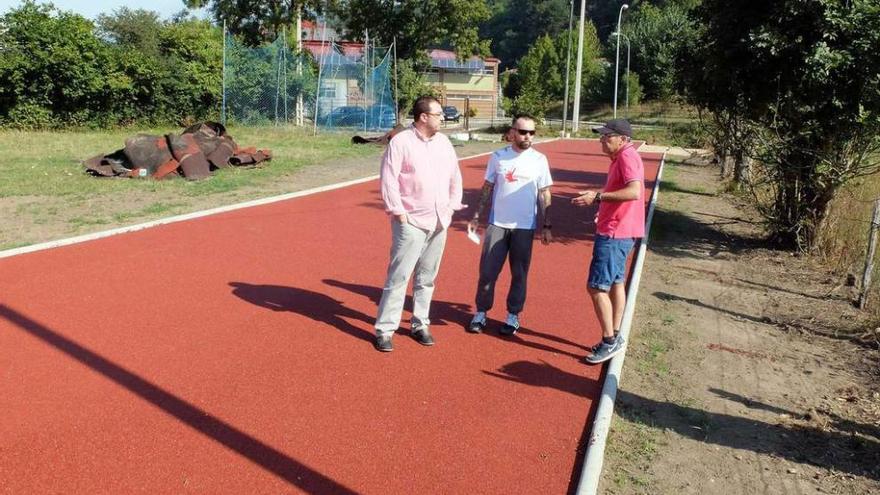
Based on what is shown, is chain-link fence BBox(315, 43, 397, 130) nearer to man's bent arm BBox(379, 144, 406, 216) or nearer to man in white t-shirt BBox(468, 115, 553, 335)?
man in white t-shirt BBox(468, 115, 553, 335)

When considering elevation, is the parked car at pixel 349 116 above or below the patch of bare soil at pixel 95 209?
above

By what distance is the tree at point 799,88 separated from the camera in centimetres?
866

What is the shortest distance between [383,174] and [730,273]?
19.4 feet

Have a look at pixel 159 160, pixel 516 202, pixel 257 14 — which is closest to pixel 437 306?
pixel 516 202

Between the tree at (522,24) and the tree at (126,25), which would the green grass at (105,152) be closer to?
the tree at (126,25)

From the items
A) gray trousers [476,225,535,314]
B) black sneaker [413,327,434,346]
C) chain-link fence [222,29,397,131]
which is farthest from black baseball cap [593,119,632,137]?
chain-link fence [222,29,397,131]

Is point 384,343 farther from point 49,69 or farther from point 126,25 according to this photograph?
point 126,25

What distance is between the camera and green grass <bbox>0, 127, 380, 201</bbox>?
12836 mm

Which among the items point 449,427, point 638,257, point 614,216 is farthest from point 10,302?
point 638,257

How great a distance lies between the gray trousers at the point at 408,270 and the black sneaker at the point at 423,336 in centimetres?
5

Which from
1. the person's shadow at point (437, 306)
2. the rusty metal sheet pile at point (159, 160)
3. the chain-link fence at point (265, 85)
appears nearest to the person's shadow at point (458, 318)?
the person's shadow at point (437, 306)

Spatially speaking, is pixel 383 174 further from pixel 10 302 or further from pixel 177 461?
pixel 10 302

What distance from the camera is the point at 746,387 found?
5.40 metres

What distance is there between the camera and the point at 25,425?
13.6 ft
